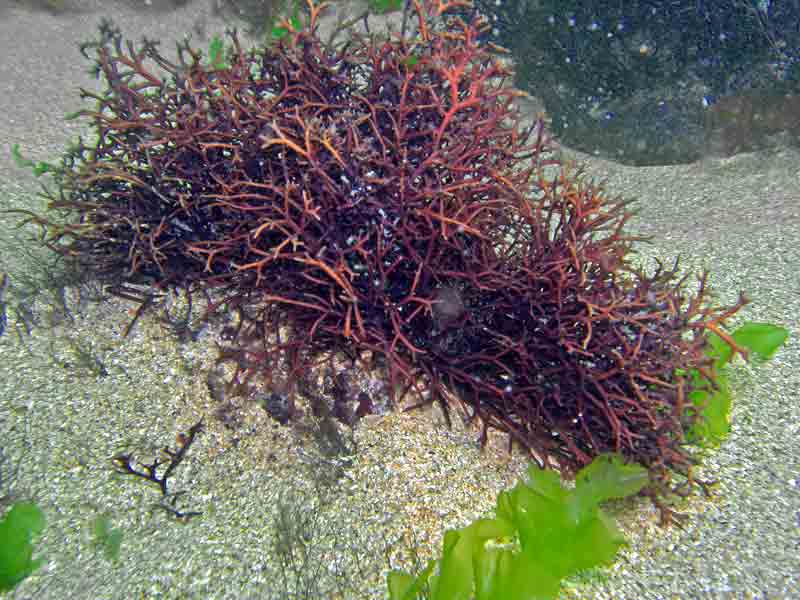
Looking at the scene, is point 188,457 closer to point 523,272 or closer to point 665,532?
point 523,272

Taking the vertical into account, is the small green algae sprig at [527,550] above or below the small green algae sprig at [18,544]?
above

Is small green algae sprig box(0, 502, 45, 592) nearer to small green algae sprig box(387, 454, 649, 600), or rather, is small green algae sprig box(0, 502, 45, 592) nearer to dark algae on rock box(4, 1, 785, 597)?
dark algae on rock box(4, 1, 785, 597)

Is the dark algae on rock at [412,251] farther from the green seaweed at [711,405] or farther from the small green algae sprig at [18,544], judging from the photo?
the small green algae sprig at [18,544]

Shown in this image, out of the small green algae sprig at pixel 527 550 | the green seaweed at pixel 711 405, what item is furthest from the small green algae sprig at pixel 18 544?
the green seaweed at pixel 711 405

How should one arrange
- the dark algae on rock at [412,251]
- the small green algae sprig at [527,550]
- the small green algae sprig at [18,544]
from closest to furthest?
the small green algae sprig at [527,550]
the small green algae sprig at [18,544]
the dark algae on rock at [412,251]

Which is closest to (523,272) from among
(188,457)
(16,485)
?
(188,457)

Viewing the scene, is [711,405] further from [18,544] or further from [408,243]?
[18,544]
